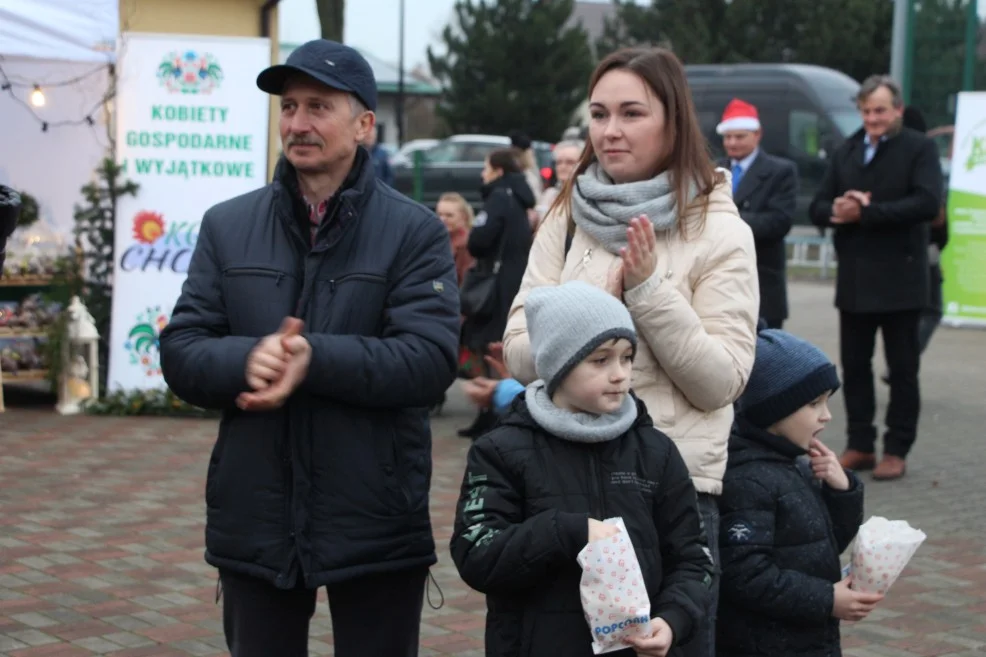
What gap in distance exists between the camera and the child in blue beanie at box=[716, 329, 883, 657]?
140 inches

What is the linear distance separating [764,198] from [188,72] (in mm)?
4126

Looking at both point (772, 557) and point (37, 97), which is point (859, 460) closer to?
point (772, 557)

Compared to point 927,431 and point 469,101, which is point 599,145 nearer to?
point 927,431

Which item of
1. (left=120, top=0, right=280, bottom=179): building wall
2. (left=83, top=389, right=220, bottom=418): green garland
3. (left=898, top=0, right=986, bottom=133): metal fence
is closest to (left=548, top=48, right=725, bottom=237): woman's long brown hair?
(left=83, top=389, right=220, bottom=418): green garland

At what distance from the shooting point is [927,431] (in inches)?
390

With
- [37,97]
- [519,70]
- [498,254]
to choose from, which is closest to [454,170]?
[519,70]

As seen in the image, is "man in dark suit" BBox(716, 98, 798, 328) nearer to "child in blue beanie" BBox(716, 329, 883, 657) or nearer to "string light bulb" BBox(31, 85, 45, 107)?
"child in blue beanie" BBox(716, 329, 883, 657)

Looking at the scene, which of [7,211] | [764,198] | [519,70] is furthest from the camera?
[519,70]

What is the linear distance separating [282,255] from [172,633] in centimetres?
254

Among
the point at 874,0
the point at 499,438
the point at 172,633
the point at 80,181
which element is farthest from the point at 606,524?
the point at 874,0

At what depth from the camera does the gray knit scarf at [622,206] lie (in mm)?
3377

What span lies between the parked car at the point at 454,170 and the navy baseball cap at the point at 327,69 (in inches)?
986

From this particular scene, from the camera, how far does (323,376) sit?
3.15m

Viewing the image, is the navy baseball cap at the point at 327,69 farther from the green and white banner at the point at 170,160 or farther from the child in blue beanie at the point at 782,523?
the green and white banner at the point at 170,160
